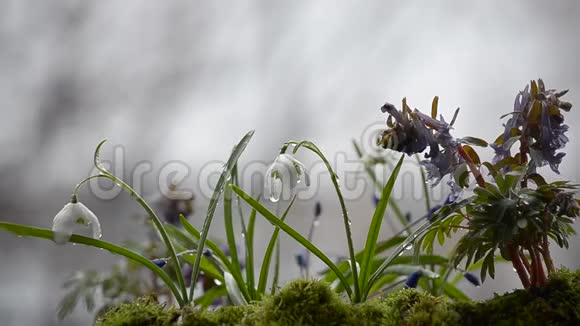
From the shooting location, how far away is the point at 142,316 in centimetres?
67

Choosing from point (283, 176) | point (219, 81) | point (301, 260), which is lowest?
point (301, 260)

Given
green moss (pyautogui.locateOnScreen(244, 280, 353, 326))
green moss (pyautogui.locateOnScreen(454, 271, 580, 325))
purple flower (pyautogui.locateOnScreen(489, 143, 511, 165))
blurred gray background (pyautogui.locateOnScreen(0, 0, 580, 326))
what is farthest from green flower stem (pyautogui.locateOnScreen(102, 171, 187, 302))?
blurred gray background (pyautogui.locateOnScreen(0, 0, 580, 326))

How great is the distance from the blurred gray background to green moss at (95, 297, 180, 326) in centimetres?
256

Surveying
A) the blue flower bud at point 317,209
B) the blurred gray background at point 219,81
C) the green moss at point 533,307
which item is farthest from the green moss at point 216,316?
the blurred gray background at point 219,81

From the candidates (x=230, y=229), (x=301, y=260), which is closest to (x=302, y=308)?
(x=230, y=229)

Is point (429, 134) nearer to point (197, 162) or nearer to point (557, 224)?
point (557, 224)

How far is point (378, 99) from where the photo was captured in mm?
3887

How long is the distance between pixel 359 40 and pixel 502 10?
0.99 m

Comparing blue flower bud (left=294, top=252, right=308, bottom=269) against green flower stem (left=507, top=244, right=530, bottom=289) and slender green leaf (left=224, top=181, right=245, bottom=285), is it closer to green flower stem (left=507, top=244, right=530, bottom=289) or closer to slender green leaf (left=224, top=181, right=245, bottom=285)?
slender green leaf (left=224, top=181, right=245, bottom=285)

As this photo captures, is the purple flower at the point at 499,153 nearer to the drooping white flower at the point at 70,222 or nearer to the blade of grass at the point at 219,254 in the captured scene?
the blade of grass at the point at 219,254

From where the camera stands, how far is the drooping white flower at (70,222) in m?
0.71

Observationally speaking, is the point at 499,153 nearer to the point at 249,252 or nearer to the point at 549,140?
the point at 549,140

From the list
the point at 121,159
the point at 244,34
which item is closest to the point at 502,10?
the point at 244,34

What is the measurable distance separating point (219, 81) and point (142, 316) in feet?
10.8
